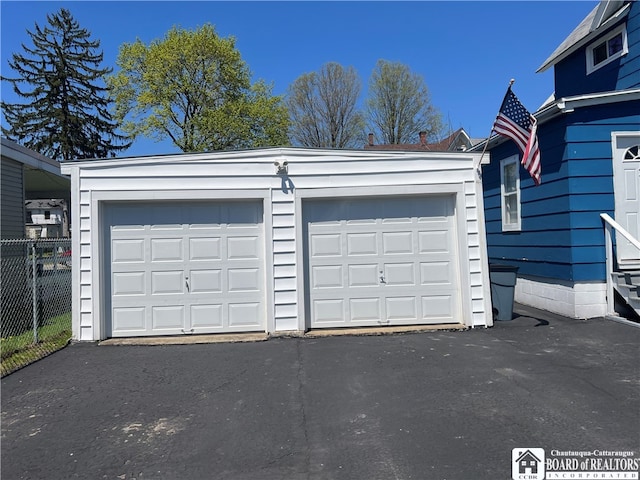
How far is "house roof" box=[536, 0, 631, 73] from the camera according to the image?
11.4m

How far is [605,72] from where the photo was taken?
39.2 ft

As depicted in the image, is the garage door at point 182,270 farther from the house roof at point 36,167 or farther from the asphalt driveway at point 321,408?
the house roof at point 36,167

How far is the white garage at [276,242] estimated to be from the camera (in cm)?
764

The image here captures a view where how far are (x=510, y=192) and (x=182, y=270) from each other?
24.2ft

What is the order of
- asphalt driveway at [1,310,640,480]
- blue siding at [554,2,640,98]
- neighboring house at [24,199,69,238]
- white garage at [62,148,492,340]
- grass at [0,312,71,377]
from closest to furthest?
asphalt driveway at [1,310,640,480] < grass at [0,312,71,377] < white garage at [62,148,492,340] < blue siding at [554,2,640,98] < neighboring house at [24,199,69,238]

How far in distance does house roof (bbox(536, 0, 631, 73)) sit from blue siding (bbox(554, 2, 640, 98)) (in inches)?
7.4

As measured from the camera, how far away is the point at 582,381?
5.03 m

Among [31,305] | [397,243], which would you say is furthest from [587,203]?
[31,305]

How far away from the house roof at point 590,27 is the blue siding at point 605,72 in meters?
0.19

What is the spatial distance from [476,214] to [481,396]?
3985 mm

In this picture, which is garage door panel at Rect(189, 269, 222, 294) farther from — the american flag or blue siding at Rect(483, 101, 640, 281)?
blue siding at Rect(483, 101, 640, 281)

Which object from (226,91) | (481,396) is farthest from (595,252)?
(226,91)

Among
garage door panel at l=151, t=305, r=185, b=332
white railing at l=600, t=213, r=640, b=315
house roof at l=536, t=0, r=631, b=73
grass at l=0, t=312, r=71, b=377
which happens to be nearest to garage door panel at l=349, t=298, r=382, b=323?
garage door panel at l=151, t=305, r=185, b=332

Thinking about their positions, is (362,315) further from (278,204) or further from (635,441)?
(635,441)
